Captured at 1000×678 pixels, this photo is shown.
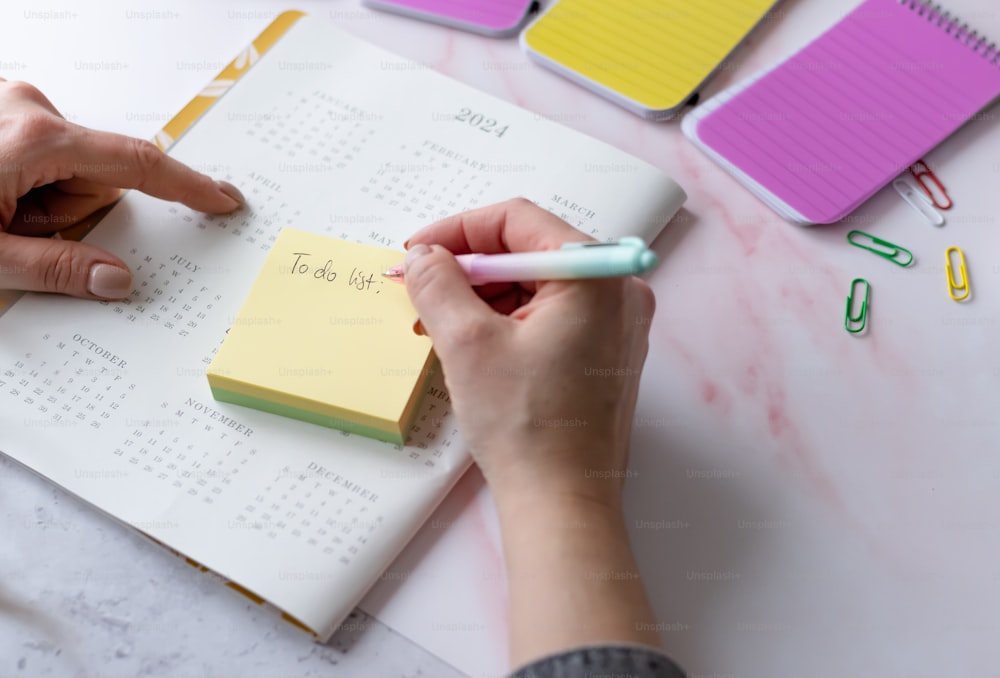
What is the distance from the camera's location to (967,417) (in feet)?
2.43

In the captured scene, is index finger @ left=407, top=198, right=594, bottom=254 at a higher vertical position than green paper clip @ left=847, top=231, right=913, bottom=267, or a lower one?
lower

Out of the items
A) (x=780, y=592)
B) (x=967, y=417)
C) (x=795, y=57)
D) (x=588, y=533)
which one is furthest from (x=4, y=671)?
(x=795, y=57)

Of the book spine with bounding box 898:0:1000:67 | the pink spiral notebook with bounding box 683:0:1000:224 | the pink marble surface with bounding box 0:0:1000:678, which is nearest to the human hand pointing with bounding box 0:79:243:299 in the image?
the pink marble surface with bounding box 0:0:1000:678

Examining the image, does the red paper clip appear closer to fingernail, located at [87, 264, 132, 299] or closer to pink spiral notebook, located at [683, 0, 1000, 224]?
pink spiral notebook, located at [683, 0, 1000, 224]

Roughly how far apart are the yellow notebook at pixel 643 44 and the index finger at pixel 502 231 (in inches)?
10.5

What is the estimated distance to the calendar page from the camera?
661 mm

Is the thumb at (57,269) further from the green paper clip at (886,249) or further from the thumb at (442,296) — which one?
the green paper clip at (886,249)

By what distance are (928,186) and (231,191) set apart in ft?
2.10

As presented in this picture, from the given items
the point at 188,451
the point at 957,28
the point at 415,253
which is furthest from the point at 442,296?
the point at 957,28

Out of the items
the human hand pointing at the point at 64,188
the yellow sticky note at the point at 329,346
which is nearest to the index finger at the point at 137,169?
the human hand pointing at the point at 64,188

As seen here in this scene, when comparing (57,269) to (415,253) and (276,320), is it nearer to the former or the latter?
(276,320)

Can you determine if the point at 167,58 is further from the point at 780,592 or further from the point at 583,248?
the point at 780,592

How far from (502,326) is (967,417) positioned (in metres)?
0.39

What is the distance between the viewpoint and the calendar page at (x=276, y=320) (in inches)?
26.0
